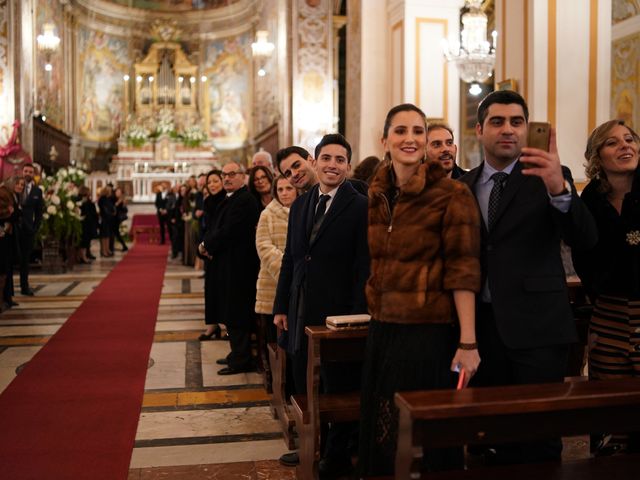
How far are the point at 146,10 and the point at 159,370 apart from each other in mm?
23603

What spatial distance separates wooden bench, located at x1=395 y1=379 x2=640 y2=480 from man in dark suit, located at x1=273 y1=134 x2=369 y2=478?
1.21 metres

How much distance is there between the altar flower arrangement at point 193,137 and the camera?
25.3 meters

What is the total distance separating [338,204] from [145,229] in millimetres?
18759

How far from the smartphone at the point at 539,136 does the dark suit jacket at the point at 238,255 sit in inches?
132

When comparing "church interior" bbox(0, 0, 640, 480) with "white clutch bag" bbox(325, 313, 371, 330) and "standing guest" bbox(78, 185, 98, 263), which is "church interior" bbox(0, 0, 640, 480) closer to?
"standing guest" bbox(78, 185, 98, 263)

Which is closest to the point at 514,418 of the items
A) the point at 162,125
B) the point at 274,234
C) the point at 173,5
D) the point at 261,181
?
the point at 274,234

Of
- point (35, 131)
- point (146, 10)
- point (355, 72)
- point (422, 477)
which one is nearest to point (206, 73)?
point (146, 10)

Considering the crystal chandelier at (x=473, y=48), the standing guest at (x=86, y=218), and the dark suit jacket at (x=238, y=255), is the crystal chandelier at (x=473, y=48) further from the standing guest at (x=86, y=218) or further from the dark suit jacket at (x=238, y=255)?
the standing guest at (x=86, y=218)

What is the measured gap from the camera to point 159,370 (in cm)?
577

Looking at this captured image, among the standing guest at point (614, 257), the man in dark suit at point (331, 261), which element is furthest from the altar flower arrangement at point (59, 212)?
the standing guest at point (614, 257)

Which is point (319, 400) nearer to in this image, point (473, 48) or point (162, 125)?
point (473, 48)

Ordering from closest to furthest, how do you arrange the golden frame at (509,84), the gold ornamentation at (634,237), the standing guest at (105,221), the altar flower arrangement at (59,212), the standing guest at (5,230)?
the gold ornamentation at (634,237) < the golden frame at (509,84) < the standing guest at (5,230) < the altar flower arrangement at (59,212) < the standing guest at (105,221)

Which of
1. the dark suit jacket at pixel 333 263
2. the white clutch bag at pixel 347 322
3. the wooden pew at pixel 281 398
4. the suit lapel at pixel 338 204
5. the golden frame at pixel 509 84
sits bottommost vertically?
the wooden pew at pixel 281 398

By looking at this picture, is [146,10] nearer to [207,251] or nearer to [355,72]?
[355,72]
